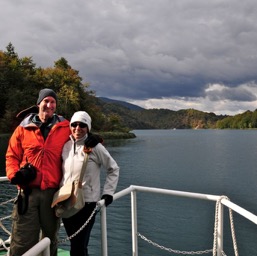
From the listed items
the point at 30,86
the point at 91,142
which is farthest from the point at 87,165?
the point at 30,86

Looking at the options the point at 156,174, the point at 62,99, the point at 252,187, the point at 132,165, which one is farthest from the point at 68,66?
the point at 252,187

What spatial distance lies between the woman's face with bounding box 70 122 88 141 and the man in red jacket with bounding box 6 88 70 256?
0.11 m

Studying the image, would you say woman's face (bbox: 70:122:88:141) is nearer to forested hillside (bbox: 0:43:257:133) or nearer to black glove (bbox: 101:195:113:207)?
black glove (bbox: 101:195:113:207)

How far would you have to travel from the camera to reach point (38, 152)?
3053 mm

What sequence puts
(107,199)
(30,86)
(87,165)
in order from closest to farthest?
(87,165) < (107,199) < (30,86)

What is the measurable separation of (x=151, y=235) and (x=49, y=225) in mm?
9875

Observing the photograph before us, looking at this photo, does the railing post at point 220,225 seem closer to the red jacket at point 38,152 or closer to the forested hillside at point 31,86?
the red jacket at point 38,152

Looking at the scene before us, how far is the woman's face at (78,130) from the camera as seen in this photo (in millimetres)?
3129

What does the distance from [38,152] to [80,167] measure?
0.44m

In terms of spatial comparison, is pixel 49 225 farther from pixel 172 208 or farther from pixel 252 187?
pixel 252 187

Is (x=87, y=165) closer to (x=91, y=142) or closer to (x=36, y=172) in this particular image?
(x=91, y=142)

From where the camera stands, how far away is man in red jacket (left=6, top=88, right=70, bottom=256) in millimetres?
2986

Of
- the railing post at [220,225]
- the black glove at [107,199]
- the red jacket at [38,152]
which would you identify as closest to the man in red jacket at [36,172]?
the red jacket at [38,152]

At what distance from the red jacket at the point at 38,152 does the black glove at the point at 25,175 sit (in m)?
0.06
